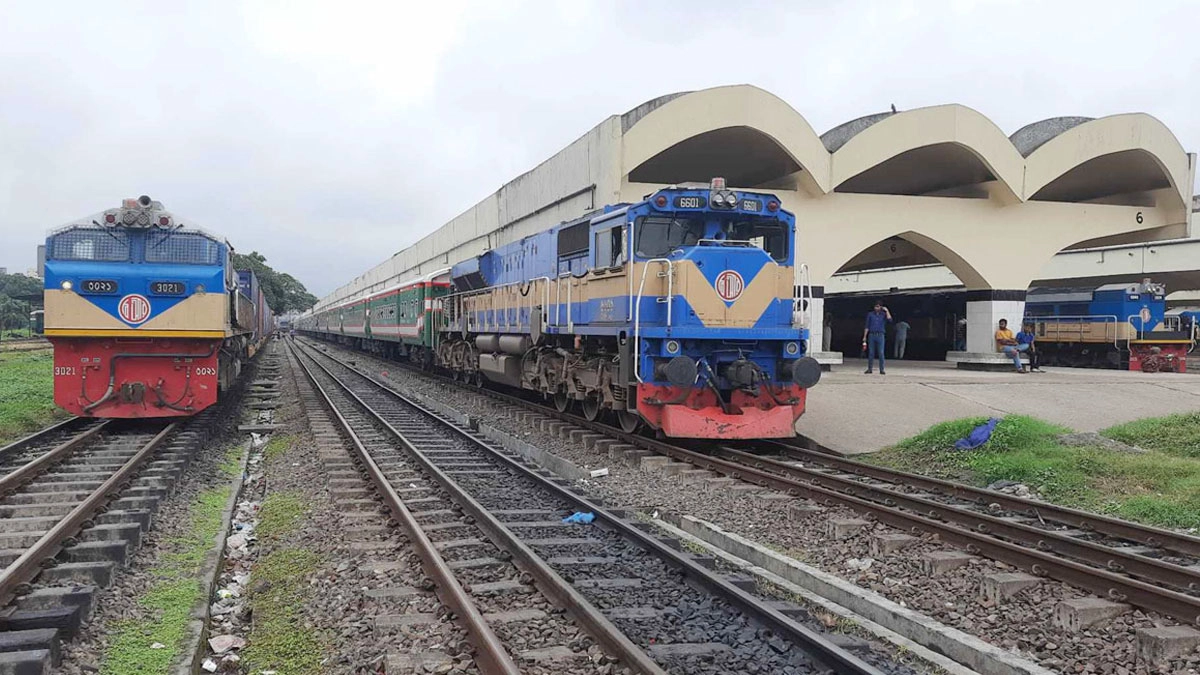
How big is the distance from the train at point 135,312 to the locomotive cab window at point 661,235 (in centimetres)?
577

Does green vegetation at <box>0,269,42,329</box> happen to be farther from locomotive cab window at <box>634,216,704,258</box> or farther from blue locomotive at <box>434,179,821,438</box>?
locomotive cab window at <box>634,216,704,258</box>

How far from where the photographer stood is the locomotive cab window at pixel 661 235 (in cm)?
1062

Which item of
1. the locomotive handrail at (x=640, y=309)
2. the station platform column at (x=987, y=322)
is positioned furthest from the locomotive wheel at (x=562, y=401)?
the station platform column at (x=987, y=322)

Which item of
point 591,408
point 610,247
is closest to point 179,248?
point 610,247

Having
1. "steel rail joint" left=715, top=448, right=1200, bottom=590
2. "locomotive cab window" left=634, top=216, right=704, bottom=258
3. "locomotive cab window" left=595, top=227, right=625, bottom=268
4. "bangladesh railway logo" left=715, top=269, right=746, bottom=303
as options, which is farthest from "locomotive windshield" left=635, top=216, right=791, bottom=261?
"steel rail joint" left=715, top=448, right=1200, bottom=590

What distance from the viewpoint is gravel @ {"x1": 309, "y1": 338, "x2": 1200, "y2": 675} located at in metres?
4.50

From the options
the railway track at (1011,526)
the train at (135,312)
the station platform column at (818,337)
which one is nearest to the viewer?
the railway track at (1011,526)

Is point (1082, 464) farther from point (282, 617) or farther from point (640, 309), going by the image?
point (282, 617)

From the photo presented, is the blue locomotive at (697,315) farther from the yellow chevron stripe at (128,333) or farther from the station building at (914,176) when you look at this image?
the station building at (914,176)

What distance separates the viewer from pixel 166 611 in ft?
16.6

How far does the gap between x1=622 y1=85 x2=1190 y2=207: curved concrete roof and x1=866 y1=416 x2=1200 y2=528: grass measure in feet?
31.5

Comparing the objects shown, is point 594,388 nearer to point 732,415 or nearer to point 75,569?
point 732,415

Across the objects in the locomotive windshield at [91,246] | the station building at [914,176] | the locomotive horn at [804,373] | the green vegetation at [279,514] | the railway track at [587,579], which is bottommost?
the green vegetation at [279,514]

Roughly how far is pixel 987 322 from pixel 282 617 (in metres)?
20.5
